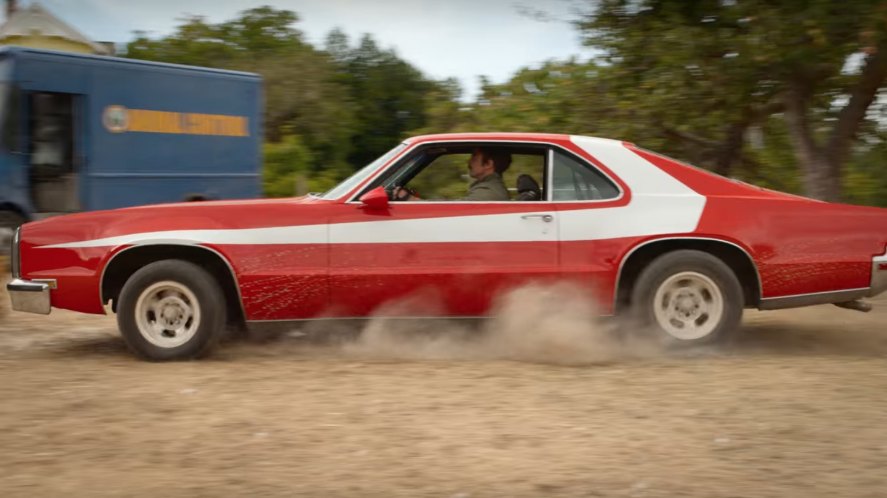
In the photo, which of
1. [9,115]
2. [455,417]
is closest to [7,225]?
[9,115]

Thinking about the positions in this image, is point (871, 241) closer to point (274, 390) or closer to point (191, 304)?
point (274, 390)

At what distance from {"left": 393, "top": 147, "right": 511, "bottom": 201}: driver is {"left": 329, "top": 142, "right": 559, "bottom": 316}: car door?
0.68 ft

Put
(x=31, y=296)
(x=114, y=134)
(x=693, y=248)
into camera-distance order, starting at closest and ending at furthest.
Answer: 1. (x=31, y=296)
2. (x=693, y=248)
3. (x=114, y=134)

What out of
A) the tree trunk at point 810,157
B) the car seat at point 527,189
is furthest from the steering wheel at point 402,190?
the tree trunk at point 810,157

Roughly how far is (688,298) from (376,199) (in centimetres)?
216

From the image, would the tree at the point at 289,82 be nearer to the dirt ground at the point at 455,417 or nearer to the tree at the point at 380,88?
the tree at the point at 380,88

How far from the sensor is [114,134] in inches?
522

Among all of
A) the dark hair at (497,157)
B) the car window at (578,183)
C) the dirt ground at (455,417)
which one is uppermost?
the dark hair at (497,157)

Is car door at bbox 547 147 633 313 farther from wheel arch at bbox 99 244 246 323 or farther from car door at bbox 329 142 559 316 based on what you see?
wheel arch at bbox 99 244 246 323

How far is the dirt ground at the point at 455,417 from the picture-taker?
13.0 feet

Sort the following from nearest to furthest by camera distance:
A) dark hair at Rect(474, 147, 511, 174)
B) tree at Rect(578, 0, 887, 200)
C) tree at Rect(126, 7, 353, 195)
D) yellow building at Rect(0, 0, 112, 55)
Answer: dark hair at Rect(474, 147, 511, 174) → tree at Rect(578, 0, 887, 200) → tree at Rect(126, 7, 353, 195) → yellow building at Rect(0, 0, 112, 55)

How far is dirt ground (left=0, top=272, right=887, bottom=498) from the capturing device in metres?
3.96

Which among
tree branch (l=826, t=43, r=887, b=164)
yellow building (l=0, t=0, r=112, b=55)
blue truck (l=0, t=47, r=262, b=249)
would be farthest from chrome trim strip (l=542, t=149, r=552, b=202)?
yellow building (l=0, t=0, r=112, b=55)

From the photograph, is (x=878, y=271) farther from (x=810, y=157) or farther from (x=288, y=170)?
(x=288, y=170)
